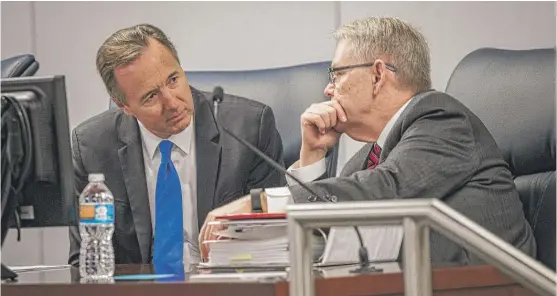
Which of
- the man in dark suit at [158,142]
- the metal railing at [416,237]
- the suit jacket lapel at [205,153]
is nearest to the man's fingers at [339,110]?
the man in dark suit at [158,142]

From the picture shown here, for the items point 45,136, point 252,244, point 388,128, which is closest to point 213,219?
point 252,244

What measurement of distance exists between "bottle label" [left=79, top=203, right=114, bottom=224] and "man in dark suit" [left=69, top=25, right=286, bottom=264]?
864 mm

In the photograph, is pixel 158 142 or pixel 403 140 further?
pixel 158 142

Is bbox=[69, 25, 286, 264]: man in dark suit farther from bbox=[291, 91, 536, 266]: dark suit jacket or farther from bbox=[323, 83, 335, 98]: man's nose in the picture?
bbox=[291, 91, 536, 266]: dark suit jacket

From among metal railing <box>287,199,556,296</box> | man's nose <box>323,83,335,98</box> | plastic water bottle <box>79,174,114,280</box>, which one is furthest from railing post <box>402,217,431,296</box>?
man's nose <box>323,83,335,98</box>

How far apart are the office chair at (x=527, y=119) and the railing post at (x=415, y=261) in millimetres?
1200

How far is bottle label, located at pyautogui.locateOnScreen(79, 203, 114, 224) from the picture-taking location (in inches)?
69.4

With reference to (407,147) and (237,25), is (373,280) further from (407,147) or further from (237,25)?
(237,25)

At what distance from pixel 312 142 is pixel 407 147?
54 cm

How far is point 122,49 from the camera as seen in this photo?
2.82 metres

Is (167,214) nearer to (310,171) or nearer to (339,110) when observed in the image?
(310,171)

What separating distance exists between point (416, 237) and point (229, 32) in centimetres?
256

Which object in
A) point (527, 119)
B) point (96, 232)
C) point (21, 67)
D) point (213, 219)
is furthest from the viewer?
point (21, 67)

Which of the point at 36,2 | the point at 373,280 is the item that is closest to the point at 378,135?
the point at 373,280
